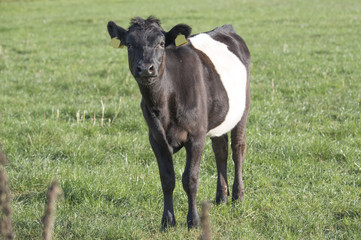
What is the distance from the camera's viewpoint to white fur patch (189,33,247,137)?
444cm

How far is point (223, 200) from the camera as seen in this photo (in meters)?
4.63

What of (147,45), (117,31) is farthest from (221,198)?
(117,31)

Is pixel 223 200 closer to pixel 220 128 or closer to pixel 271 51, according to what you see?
pixel 220 128

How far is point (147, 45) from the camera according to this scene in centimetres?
363

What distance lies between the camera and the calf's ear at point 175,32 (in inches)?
152

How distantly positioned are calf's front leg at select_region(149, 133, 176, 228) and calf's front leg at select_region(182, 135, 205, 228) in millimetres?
144

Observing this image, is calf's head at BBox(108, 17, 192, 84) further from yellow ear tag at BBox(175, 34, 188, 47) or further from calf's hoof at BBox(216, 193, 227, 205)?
calf's hoof at BBox(216, 193, 227, 205)

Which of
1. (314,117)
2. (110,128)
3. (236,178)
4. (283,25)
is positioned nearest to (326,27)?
(283,25)

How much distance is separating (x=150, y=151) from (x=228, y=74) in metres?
1.85

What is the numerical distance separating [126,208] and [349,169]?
2.74 meters

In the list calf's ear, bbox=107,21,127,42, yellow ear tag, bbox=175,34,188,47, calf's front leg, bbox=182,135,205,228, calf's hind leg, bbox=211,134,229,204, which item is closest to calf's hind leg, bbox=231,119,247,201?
calf's hind leg, bbox=211,134,229,204

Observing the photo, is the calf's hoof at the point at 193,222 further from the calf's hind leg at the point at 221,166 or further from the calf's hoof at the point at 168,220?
the calf's hind leg at the point at 221,166

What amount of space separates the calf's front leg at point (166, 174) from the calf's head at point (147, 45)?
0.69 metres

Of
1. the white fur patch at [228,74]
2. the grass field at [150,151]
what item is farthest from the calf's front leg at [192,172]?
the white fur patch at [228,74]
